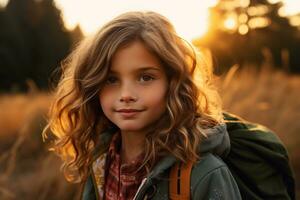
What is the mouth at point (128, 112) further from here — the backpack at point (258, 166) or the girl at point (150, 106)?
the backpack at point (258, 166)

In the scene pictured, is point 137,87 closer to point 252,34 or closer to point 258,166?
point 258,166

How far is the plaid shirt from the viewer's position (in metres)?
2.11

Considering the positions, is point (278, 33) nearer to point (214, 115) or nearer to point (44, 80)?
point (44, 80)

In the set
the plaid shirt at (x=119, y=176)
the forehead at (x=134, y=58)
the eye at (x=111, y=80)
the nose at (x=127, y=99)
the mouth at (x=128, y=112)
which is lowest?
the plaid shirt at (x=119, y=176)

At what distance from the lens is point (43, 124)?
6.47 meters

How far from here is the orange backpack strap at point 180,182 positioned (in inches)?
72.7

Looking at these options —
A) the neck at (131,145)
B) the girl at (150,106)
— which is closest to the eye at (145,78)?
the girl at (150,106)

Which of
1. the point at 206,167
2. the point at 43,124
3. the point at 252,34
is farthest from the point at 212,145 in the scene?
the point at 252,34

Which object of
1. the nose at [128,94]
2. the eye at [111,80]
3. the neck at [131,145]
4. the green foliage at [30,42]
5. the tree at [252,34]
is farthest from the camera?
the green foliage at [30,42]

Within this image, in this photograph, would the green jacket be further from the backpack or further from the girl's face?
the girl's face

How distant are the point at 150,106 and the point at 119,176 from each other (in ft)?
1.35

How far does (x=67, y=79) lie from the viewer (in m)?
2.34

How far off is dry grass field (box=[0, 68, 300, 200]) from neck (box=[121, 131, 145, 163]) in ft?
3.05

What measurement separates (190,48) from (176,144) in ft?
1.41
